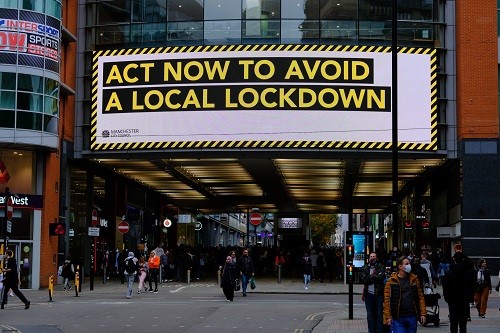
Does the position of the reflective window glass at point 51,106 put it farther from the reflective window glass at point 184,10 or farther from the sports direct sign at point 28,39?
the reflective window glass at point 184,10

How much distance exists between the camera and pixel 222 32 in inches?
1764

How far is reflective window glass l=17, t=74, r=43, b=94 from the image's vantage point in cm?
3975

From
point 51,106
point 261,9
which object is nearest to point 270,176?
point 261,9

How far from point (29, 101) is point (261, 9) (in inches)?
486

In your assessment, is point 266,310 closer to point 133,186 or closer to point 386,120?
point 386,120

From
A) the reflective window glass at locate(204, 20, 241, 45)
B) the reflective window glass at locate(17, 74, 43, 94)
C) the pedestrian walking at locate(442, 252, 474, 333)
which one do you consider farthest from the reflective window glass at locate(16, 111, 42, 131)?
the pedestrian walking at locate(442, 252, 474, 333)

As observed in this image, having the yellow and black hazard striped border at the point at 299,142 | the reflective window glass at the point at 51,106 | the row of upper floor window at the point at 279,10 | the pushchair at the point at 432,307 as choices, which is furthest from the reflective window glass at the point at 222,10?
the pushchair at the point at 432,307

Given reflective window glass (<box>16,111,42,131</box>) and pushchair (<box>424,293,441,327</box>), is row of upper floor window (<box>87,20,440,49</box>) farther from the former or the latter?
pushchair (<box>424,293,441,327</box>)

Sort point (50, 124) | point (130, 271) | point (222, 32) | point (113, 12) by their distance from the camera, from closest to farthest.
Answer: point (130, 271)
point (50, 124)
point (222, 32)
point (113, 12)

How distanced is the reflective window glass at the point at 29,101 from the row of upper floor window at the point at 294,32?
24.8 feet

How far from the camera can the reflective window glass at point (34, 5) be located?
40.1 metres

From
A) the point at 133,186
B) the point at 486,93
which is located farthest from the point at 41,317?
the point at 133,186

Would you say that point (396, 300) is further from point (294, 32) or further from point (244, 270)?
point (294, 32)

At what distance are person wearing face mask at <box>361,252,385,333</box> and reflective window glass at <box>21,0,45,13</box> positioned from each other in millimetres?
26025
